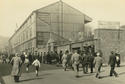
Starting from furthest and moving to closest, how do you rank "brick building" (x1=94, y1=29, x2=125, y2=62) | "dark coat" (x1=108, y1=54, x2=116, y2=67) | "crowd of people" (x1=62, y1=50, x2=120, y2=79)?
"brick building" (x1=94, y1=29, x2=125, y2=62), "dark coat" (x1=108, y1=54, x2=116, y2=67), "crowd of people" (x1=62, y1=50, x2=120, y2=79)

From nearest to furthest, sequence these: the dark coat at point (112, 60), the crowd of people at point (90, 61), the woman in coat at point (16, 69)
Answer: the woman in coat at point (16, 69) → the crowd of people at point (90, 61) → the dark coat at point (112, 60)

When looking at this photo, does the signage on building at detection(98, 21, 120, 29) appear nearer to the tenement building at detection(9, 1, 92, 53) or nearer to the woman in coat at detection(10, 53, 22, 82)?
the woman in coat at detection(10, 53, 22, 82)

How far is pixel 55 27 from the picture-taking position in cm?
5616

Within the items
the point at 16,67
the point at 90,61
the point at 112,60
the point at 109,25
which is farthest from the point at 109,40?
the point at 16,67

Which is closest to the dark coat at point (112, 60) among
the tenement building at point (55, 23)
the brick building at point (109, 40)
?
the brick building at point (109, 40)

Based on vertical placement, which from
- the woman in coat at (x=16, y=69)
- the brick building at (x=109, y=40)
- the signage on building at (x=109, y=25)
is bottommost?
the woman in coat at (x=16, y=69)

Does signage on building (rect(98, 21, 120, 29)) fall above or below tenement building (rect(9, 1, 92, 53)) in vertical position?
below

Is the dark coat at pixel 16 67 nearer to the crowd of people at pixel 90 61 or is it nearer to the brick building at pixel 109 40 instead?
the crowd of people at pixel 90 61

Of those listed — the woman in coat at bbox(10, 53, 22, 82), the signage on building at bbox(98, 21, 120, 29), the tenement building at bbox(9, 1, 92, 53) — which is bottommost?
the woman in coat at bbox(10, 53, 22, 82)

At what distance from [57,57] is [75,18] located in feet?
89.6

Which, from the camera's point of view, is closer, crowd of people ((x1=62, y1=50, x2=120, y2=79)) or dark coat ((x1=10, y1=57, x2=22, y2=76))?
dark coat ((x1=10, y1=57, x2=22, y2=76))

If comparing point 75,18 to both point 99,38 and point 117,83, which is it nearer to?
point 99,38

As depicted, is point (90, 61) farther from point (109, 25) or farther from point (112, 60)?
point (109, 25)

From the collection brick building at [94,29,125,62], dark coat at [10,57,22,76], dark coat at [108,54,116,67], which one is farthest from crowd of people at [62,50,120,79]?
brick building at [94,29,125,62]
